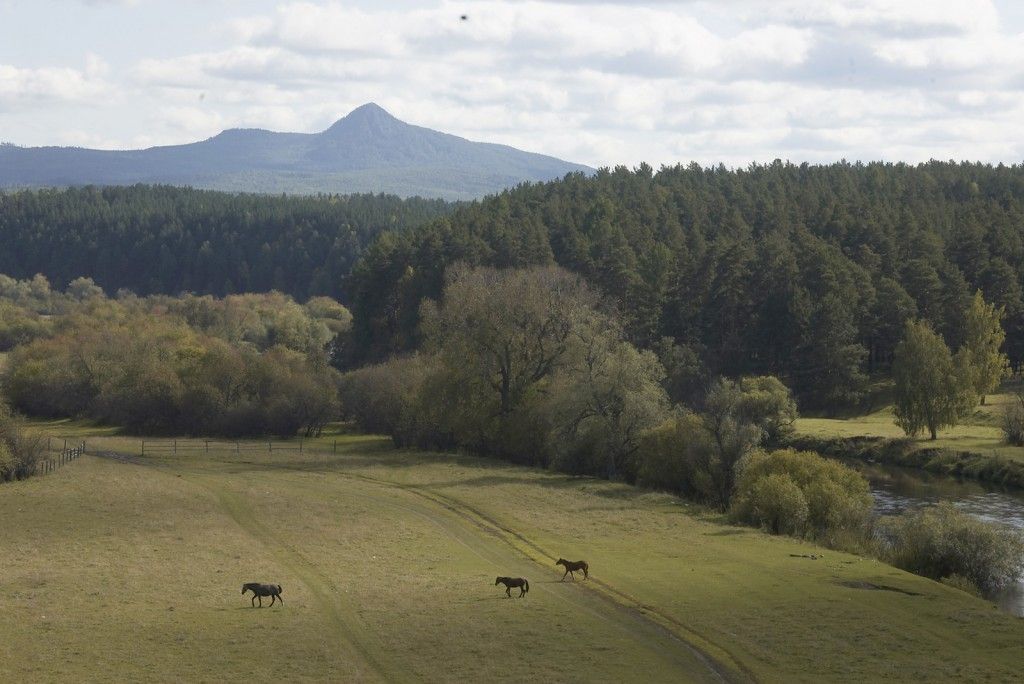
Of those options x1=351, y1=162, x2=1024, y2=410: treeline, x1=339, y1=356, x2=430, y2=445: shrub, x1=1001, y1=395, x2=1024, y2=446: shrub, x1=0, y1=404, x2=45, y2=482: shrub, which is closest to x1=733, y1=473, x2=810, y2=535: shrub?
x1=339, y1=356, x2=430, y2=445: shrub

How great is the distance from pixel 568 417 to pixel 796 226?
64684 millimetres

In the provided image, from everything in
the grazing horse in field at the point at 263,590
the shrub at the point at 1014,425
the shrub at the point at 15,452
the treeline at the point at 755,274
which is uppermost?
the treeline at the point at 755,274

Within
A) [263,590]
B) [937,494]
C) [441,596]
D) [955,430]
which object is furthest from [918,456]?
[263,590]

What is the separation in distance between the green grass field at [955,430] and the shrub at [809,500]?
25.8 meters

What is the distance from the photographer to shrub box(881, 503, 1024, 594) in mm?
44844

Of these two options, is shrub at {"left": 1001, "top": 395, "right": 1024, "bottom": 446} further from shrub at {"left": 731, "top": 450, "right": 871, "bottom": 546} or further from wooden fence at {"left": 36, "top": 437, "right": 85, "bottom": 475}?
wooden fence at {"left": 36, "top": 437, "right": 85, "bottom": 475}

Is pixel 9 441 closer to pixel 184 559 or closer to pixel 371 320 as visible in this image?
pixel 184 559

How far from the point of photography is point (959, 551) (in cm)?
4544

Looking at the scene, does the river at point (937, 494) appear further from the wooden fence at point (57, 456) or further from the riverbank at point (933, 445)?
the wooden fence at point (57, 456)

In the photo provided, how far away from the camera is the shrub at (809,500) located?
5369cm

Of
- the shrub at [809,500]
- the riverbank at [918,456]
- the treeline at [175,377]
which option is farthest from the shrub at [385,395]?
the shrub at [809,500]

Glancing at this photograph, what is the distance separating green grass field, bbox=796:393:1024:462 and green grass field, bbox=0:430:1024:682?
29541 mm

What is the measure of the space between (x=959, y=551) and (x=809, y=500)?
9.70m

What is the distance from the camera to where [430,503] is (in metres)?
59.6
